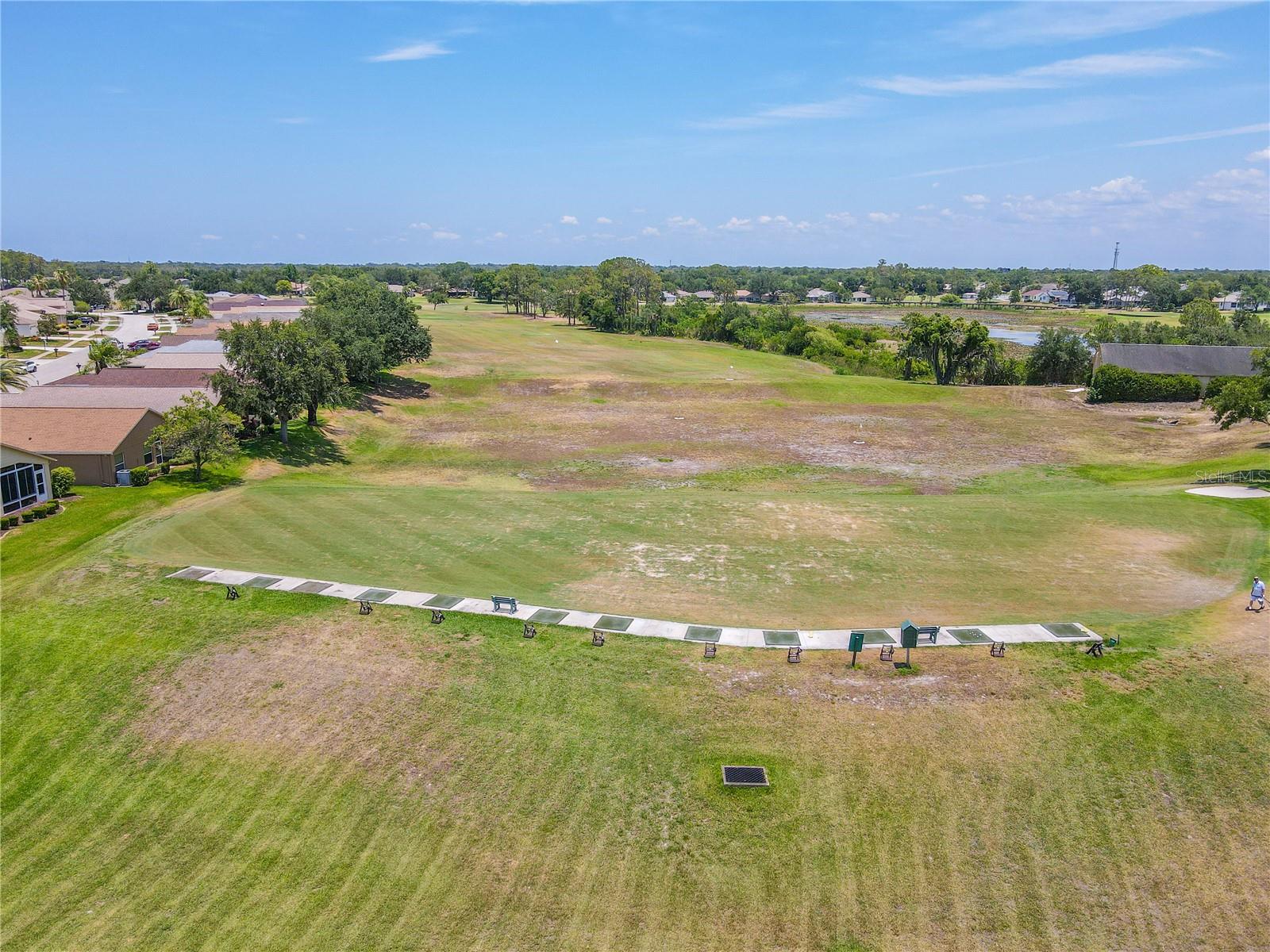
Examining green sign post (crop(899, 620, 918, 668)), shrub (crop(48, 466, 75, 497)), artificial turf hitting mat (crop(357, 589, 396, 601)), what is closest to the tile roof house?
shrub (crop(48, 466, 75, 497))

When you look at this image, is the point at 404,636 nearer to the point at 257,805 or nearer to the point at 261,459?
the point at 257,805

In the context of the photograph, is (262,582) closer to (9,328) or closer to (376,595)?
(376,595)

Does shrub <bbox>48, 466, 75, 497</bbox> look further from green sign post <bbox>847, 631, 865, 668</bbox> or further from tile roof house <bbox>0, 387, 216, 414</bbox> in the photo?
green sign post <bbox>847, 631, 865, 668</bbox>

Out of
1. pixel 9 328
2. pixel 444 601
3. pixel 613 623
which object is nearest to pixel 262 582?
pixel 444 601

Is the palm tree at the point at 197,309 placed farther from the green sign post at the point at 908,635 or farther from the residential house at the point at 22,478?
the green sign post at the point at 908,635

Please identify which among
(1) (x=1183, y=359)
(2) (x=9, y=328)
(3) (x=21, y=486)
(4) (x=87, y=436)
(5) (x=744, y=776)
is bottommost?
(5) (x=744, y=776)
